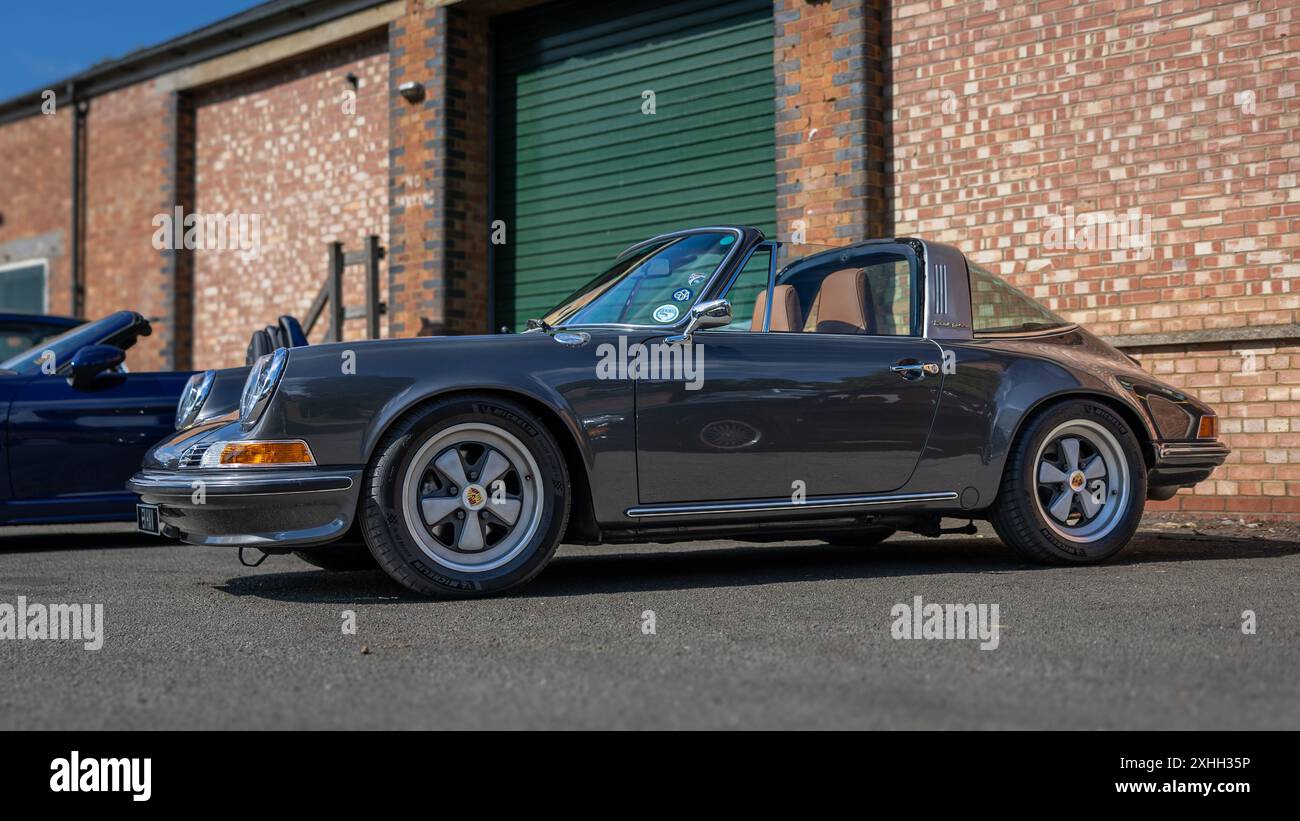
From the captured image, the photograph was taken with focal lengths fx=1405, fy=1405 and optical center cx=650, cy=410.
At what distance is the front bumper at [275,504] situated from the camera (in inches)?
189

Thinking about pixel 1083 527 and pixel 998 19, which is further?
pixel 998 19

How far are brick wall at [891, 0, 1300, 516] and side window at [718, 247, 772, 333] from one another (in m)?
4.05

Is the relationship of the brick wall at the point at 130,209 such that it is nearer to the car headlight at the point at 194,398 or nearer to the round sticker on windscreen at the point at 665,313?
the car headlight at the point at 194,398

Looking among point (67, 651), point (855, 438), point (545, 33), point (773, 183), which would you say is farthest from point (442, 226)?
point (67, 651)

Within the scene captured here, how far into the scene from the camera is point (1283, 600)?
481 cm

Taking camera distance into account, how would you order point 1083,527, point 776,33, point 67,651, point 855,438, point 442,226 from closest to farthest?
point 67,651
point 855,438
point 1083,527
point 776,33
point 442,226

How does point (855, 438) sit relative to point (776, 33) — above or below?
below

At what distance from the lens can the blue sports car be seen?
7.24 meters

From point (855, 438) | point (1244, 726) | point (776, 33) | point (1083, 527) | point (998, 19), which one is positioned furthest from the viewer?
point (776, 33)

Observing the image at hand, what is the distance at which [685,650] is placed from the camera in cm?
385

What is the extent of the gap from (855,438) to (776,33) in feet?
19.6

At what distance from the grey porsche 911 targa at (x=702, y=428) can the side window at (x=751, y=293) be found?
0.01 metres

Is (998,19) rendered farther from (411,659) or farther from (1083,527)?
(411,659)

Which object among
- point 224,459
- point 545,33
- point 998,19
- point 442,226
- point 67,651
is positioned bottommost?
point 67,651
